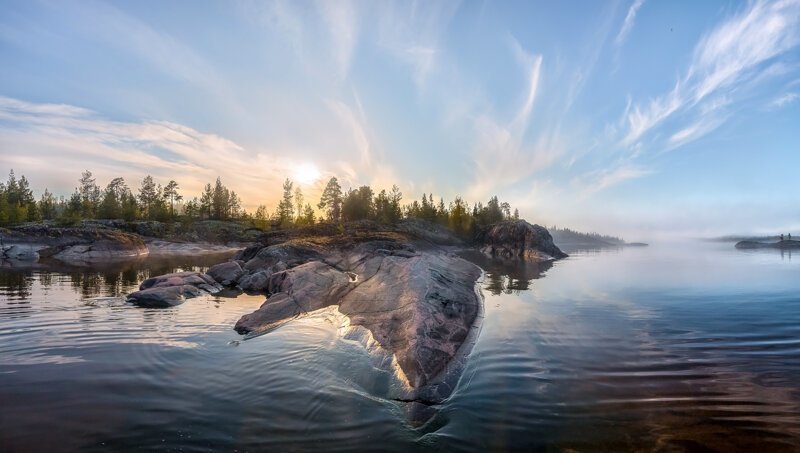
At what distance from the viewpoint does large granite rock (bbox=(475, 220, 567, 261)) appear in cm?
7438

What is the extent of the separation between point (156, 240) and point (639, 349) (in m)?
98.2

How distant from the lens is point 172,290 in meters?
21.4

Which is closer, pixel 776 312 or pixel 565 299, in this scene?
pixel 776 312

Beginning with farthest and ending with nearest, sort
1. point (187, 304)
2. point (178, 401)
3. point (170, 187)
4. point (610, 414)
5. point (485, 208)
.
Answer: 1. point (170, 187)
2. point (485, 208)
3. point (187, 304)
4. point (178, 401)
5. point (610, 414)

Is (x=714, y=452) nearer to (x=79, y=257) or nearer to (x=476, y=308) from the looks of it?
(x=476, y=308)

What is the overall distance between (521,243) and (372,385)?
74888mm

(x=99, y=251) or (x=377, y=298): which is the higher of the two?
(x=99, y=251)

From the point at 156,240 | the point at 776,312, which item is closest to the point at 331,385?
the point at 776,312

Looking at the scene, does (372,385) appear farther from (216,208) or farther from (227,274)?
(216,208)

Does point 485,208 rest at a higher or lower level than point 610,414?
higher

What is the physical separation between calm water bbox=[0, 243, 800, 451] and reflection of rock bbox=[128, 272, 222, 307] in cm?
219

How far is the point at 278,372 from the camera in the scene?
393 inches

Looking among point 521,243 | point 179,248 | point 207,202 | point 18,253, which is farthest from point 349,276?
point 207,202

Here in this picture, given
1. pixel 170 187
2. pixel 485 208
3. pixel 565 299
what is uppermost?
pixel 170 187
